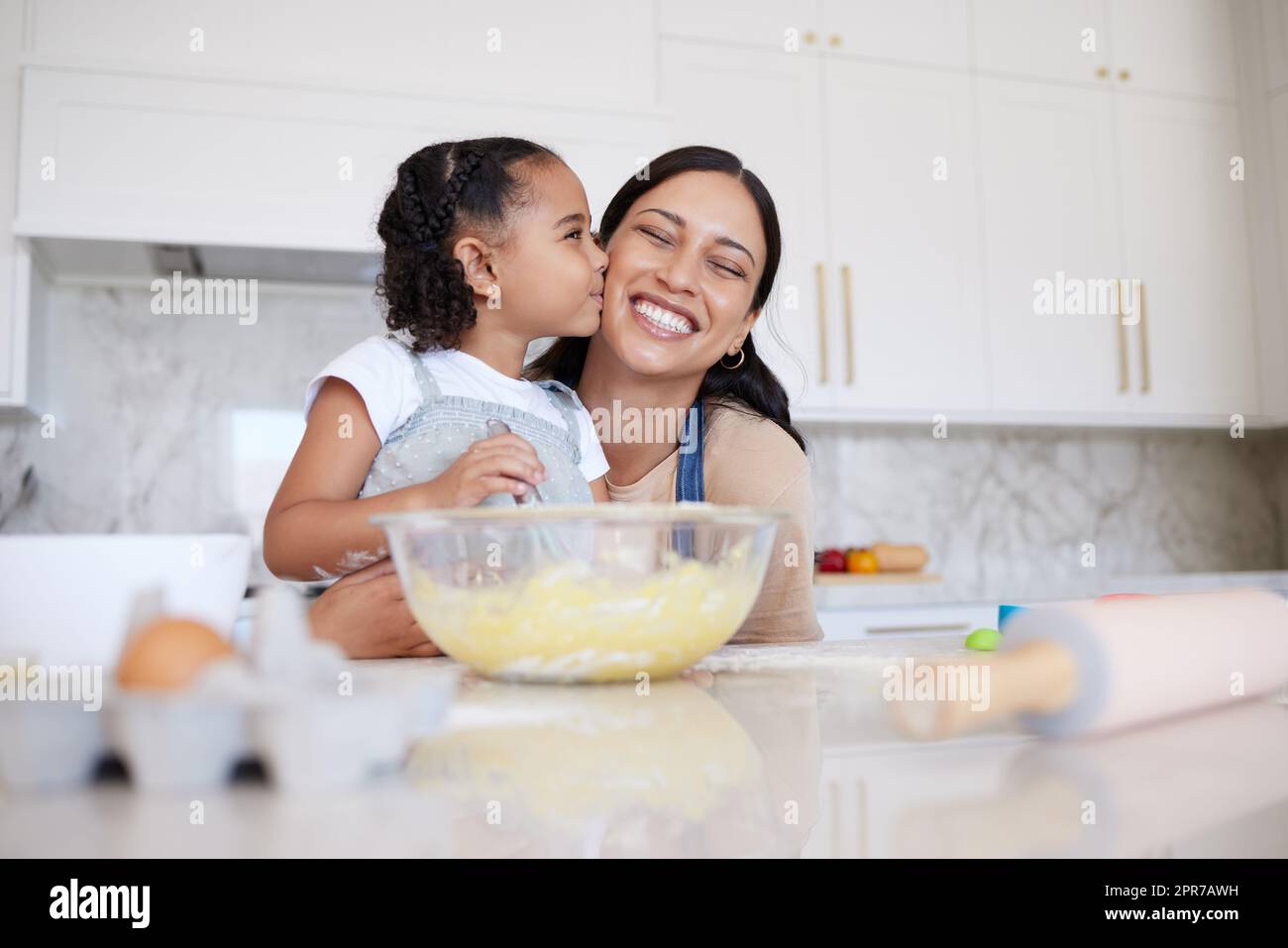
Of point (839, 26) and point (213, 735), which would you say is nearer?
point (213, 735)

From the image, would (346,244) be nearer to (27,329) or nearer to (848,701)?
(27,329)

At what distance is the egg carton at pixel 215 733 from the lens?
1.09 ft

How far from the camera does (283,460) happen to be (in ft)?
9.30

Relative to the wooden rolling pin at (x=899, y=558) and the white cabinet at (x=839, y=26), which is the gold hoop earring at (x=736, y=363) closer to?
the wooden rolling pin at (x=899, y=558)

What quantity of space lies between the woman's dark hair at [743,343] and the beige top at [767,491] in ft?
0.27

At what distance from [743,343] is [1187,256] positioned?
2220 mm

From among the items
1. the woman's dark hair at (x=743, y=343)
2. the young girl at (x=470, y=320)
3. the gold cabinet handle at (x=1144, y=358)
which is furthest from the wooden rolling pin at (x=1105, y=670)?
the gold cabinet handle at (x=1144, y=358)

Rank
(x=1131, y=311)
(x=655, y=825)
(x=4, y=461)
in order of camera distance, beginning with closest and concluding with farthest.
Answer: (x=655, y=825) → (x=4, y=461) → (x=1131, y=311)

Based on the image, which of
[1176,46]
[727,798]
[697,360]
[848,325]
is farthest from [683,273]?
[1176,46]

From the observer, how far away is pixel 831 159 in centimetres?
295

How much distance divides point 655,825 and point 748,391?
1.42 metres

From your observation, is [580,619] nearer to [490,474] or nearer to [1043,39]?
[490,474]

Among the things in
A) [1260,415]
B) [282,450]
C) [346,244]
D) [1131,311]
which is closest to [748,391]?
[346,244]

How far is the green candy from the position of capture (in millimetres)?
854
